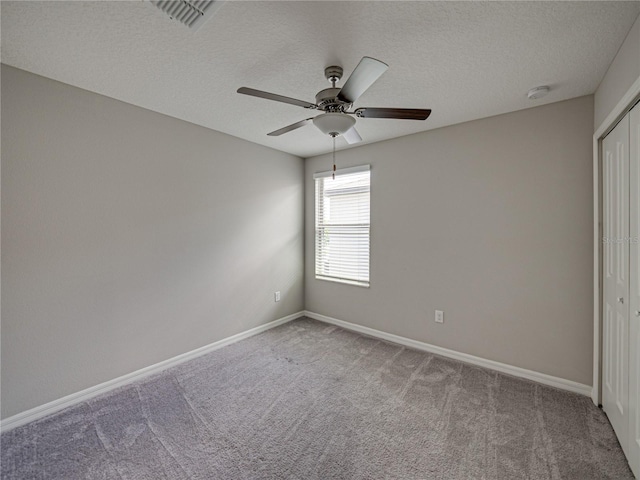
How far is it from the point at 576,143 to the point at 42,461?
4335 millimetres

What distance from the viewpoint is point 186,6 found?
4.22 ft

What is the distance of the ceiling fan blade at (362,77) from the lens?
4.58 ft

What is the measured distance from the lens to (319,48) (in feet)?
5.63

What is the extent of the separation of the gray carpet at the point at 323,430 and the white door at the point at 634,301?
207 mm

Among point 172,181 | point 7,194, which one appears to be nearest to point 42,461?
point 7,194

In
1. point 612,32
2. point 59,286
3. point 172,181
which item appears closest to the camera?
point 612,32

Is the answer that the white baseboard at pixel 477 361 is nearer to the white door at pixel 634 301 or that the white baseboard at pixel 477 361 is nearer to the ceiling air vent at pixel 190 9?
the white door at pixel 634 301

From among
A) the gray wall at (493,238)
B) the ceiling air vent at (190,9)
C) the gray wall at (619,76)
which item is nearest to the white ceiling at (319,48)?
the gray wall at (619,76)

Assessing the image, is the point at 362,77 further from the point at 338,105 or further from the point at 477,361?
the point at 477,361

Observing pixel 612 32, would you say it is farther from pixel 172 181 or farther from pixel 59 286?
pixel 59 286

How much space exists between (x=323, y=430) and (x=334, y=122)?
2081 mm

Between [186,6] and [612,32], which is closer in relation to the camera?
[186,6]

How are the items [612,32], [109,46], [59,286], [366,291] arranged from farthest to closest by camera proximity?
[366,291]
[59,286]
[109,46]
[612,32]

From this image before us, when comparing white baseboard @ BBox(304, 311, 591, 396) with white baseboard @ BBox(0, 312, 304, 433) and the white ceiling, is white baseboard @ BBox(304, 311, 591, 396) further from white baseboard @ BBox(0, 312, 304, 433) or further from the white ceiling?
the white ceiling
